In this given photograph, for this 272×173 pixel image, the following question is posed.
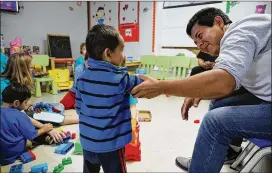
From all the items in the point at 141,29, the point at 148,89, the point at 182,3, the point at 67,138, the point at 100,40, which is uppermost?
the point at 182,3

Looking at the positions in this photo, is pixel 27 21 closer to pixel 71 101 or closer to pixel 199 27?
pixel 71 101

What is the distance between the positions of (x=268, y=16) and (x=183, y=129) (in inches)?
41.2

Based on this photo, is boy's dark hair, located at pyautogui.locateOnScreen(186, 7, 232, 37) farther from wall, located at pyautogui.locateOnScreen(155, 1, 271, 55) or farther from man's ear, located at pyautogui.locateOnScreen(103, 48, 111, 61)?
wall, located at pyautogui.locateOnScreen(155, 1, 271, 55)

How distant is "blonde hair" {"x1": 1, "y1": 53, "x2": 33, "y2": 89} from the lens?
0.63 m

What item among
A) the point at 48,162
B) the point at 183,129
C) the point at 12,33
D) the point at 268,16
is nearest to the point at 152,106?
the point at 183,129

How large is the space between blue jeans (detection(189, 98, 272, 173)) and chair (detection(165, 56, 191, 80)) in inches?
74.7

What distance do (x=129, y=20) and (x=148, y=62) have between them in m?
0.85

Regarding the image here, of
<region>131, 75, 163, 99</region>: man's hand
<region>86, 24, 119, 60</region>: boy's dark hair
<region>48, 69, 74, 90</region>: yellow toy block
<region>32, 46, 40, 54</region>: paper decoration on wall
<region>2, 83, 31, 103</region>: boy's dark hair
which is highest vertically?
<region>32, 46, 40, 54</region>: paper decoration on wall

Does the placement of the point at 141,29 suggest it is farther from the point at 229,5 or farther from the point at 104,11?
the point at 229,5

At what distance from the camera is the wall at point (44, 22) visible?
8.89ft

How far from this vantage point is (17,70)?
2.36ft

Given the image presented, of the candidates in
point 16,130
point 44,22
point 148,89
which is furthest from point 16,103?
point 44,22

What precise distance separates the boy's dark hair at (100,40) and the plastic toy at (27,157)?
2.22 ft

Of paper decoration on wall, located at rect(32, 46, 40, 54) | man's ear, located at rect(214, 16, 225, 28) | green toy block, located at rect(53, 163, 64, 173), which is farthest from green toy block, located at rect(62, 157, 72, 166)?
paper decoration on wall, located at rect(32, 46, 40, 54)
